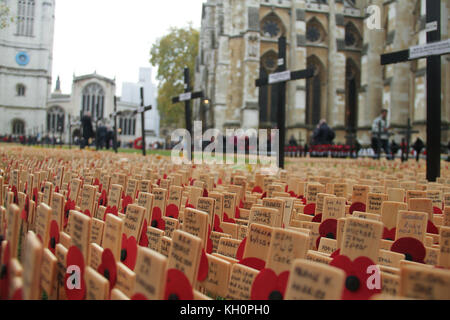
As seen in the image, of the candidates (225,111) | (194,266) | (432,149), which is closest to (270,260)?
(194,266)

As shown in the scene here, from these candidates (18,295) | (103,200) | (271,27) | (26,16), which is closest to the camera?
(18,295)

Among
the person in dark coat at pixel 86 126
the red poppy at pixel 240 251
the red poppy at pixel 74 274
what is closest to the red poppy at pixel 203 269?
the red poppy at pixel 240 251

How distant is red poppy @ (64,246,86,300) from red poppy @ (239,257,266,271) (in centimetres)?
77

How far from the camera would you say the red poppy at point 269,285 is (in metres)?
1.61

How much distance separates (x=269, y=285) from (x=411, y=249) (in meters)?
1.11

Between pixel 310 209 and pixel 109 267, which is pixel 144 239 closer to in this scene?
pixel 109 267

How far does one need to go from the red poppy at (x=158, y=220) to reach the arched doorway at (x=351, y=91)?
34223 millimetres

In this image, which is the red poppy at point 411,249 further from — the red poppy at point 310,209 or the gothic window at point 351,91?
the gothic window at point 351,91

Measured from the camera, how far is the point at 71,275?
1762mm

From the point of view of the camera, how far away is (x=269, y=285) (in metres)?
1.64

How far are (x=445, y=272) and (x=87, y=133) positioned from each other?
2156 centimetres

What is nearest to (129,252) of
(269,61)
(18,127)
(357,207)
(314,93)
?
(357,207)

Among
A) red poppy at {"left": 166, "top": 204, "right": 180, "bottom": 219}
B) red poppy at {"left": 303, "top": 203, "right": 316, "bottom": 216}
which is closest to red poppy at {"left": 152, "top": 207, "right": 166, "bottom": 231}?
red poppy at {"left": 166, "top": 204, "right": 180, "bottom": 219}
